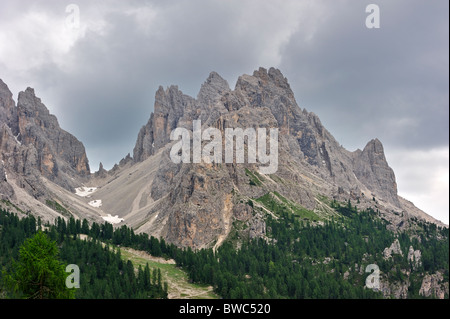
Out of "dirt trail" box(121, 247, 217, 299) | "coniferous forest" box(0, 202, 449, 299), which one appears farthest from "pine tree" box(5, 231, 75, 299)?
"dirt trail" box(121, 247, 217, 299)

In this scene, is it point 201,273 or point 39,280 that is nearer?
point 39,280

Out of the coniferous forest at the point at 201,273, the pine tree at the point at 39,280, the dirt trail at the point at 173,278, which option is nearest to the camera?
the pine tree at the point at 39,280

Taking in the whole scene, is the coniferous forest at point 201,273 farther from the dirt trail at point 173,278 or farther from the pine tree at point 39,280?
the pine tree at point 39,280

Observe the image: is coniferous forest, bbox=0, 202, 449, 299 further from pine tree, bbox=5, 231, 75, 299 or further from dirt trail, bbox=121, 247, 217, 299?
pine tree, bbox=5, 231, 75, 299

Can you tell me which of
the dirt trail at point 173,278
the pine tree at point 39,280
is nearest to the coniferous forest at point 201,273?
the dirt trail at point 173,278

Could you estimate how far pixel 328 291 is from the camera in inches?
6555

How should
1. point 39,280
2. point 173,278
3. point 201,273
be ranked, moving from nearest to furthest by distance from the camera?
1. point 39,280
2. point 173,278
3. point 201,273

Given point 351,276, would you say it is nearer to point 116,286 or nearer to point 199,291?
point 199,291

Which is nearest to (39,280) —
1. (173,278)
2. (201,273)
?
(173,278)

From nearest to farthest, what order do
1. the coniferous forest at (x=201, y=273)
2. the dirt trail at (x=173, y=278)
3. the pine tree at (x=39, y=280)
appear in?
the pine tree at (x=39, y=280) → the coniferous forest at (x=201, y=273) → the dirt trail at (x=173, y=278)

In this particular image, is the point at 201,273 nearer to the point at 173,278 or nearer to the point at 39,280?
the point at 173,278

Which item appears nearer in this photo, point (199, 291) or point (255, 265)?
point (199, 291)
